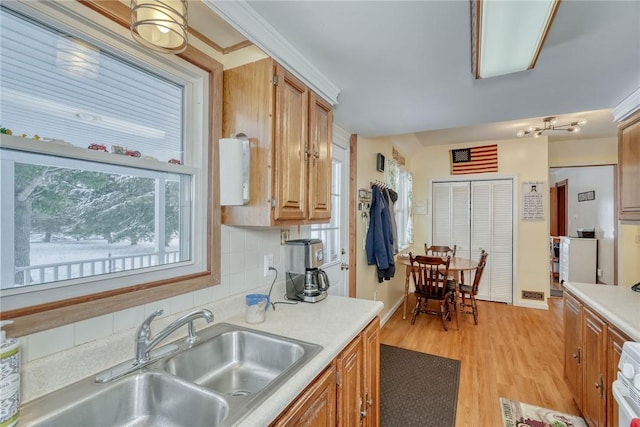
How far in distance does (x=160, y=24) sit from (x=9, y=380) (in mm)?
1090

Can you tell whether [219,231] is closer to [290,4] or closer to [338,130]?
[290,4]

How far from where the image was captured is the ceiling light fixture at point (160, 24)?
3.10ft

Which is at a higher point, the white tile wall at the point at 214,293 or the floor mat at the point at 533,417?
the white tile wall at the point at 214,293

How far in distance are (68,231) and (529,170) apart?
5.42m

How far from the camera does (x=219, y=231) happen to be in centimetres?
148

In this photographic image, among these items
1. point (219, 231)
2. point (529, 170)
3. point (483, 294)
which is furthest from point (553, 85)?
point (483, 294)

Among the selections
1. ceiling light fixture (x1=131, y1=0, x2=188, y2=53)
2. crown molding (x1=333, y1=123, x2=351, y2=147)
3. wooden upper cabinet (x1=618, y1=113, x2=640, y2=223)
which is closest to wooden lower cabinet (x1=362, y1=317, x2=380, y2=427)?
ceiling light fixture (x1=131, y1=0, x2=188, y2=53)

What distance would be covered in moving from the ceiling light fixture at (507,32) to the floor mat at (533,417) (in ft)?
7.43

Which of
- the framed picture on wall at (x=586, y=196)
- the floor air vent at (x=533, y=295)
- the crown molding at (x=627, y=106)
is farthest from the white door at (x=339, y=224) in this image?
the framed picture on wall at (x=586, y=196)

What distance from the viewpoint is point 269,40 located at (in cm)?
136

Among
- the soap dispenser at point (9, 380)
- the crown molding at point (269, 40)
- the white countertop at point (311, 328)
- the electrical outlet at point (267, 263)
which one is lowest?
the white countertop at point (311, 328)

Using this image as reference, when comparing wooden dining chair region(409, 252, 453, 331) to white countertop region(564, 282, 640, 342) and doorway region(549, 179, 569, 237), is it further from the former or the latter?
doorway region(549, 179, 569, 237)

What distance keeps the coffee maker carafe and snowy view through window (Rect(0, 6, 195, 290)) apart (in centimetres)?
71

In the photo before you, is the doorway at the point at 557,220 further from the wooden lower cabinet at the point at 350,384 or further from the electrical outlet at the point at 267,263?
the electrical outlet at the point at 267,263
